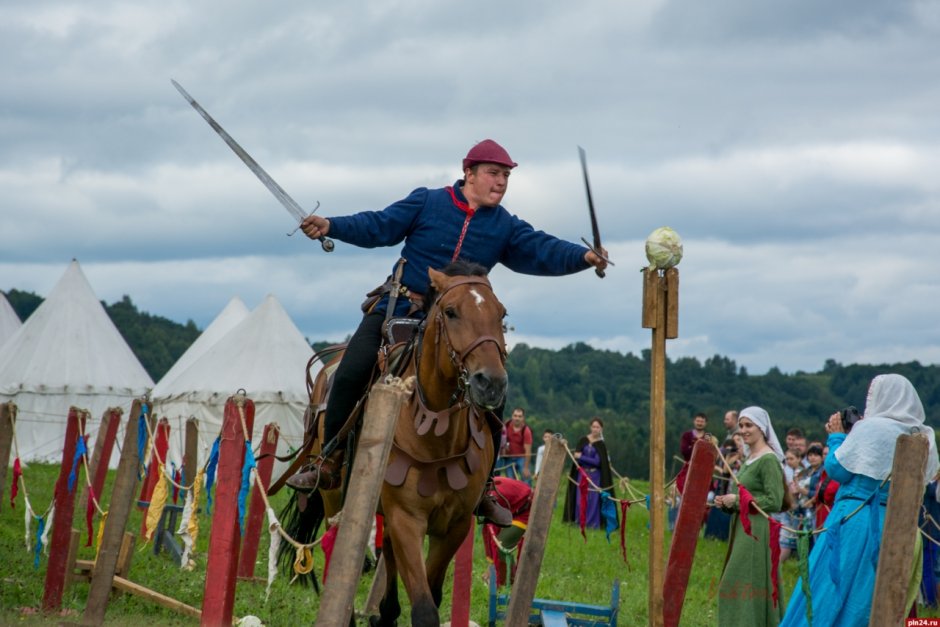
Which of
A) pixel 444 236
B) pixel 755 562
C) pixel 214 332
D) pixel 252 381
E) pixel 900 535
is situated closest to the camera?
pixel 900 535

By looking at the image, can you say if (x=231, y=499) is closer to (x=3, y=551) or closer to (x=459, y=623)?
(x=459, y=623)

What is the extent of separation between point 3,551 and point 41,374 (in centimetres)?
1623

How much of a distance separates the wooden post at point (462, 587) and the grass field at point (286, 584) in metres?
1.55

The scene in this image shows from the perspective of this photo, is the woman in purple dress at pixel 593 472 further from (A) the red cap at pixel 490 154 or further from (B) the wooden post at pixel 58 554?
(A) the red cap at pixel 490 154

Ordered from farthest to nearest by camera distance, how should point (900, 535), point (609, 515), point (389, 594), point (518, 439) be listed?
point (518, 439)
point (609, 515)
point (389, 594)
point (900, 535)

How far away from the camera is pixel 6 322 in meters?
31.5

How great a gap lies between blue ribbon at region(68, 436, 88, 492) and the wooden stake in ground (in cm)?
449

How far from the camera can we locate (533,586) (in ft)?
20.0

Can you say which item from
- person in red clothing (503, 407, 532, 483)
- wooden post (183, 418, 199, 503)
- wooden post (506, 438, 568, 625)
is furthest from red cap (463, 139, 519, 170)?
person in red clothing (503, 407, 532, 483)

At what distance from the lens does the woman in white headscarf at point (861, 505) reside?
6.56 metres

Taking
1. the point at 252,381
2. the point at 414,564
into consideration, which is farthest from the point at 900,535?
the point at 252,381

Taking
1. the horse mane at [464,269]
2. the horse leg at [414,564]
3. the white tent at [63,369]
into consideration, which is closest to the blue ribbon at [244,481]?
the horse leg at [414,564]

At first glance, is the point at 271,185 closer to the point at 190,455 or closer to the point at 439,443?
the point at 439,443

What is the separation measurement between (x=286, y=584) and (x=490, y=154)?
496cm
